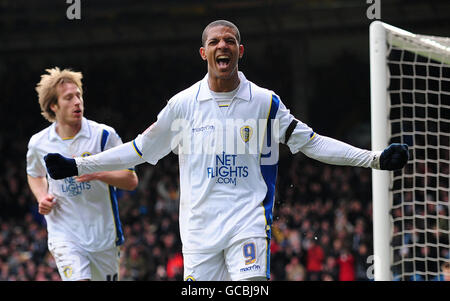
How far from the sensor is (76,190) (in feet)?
20.1

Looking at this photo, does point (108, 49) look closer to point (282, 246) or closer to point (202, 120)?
point (282, 246)

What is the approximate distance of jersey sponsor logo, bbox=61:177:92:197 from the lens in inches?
240

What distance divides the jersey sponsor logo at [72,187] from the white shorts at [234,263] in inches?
65.9

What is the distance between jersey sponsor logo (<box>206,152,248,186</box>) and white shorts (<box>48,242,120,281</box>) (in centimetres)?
172

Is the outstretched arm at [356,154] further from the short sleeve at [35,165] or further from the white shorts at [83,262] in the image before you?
the short sleeve at [35,165]

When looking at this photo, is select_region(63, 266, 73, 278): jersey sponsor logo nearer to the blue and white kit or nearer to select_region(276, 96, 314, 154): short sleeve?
the blue and white kit

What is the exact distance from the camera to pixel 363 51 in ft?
72.8

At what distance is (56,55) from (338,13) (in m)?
9.92

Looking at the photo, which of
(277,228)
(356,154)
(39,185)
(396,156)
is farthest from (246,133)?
(277,228)

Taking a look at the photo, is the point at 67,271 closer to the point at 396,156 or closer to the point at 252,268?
the point at 252,268

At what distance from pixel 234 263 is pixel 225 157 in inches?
28.5

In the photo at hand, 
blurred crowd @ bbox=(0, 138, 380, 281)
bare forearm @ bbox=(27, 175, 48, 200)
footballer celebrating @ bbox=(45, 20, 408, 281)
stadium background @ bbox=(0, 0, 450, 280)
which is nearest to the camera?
footballer celebrating @ bbox=(45, 20, 408, 281)

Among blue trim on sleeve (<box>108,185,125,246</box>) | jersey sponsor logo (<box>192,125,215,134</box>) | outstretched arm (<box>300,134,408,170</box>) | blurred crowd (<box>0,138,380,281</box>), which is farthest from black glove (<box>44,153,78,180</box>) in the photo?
blurred crowd (<box>0,138,380,281</box>)

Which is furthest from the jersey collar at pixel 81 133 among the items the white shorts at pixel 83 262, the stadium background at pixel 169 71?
the stadium background at pixel 169 71
